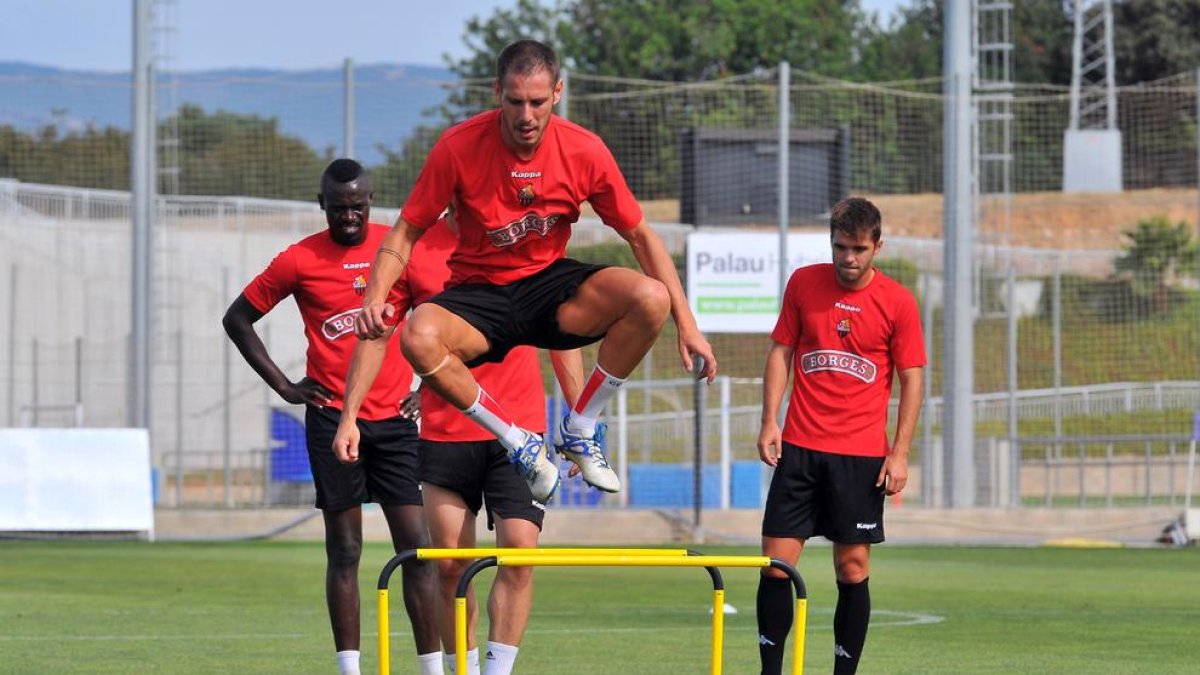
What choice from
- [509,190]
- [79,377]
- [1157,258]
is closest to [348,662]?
[509,190]

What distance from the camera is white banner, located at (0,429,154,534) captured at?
21891 millimetres

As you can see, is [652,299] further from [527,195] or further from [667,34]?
[667,34]

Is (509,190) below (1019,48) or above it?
below

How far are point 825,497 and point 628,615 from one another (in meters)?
4.89

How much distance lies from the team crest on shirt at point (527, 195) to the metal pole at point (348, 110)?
16.5 m

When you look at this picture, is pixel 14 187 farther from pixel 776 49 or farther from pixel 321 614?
pixel 776 49

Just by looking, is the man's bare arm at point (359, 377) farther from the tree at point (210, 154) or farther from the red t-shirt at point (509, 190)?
the tree at point (210, 154)

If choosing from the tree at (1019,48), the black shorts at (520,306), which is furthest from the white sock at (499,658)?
the tree at (1019,48)

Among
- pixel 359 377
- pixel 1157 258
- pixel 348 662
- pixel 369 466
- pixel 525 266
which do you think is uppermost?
pixel 1157 258

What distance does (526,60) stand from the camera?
24.8 feet

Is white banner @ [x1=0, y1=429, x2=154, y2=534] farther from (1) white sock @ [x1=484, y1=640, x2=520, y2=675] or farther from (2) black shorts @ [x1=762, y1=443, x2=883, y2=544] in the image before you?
(1) white sock @ [x1=484, y1=640, x2=520, y2=675]

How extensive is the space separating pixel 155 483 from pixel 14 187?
5820mm

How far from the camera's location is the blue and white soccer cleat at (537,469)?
25.7ft

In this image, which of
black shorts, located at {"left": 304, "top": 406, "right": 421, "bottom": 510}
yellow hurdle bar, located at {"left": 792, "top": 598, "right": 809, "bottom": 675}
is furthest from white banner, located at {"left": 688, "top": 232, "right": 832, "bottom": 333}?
yellow hurdle bar, located at {"left": 792, "top": 598, "right": 809, "bottom": 675}
